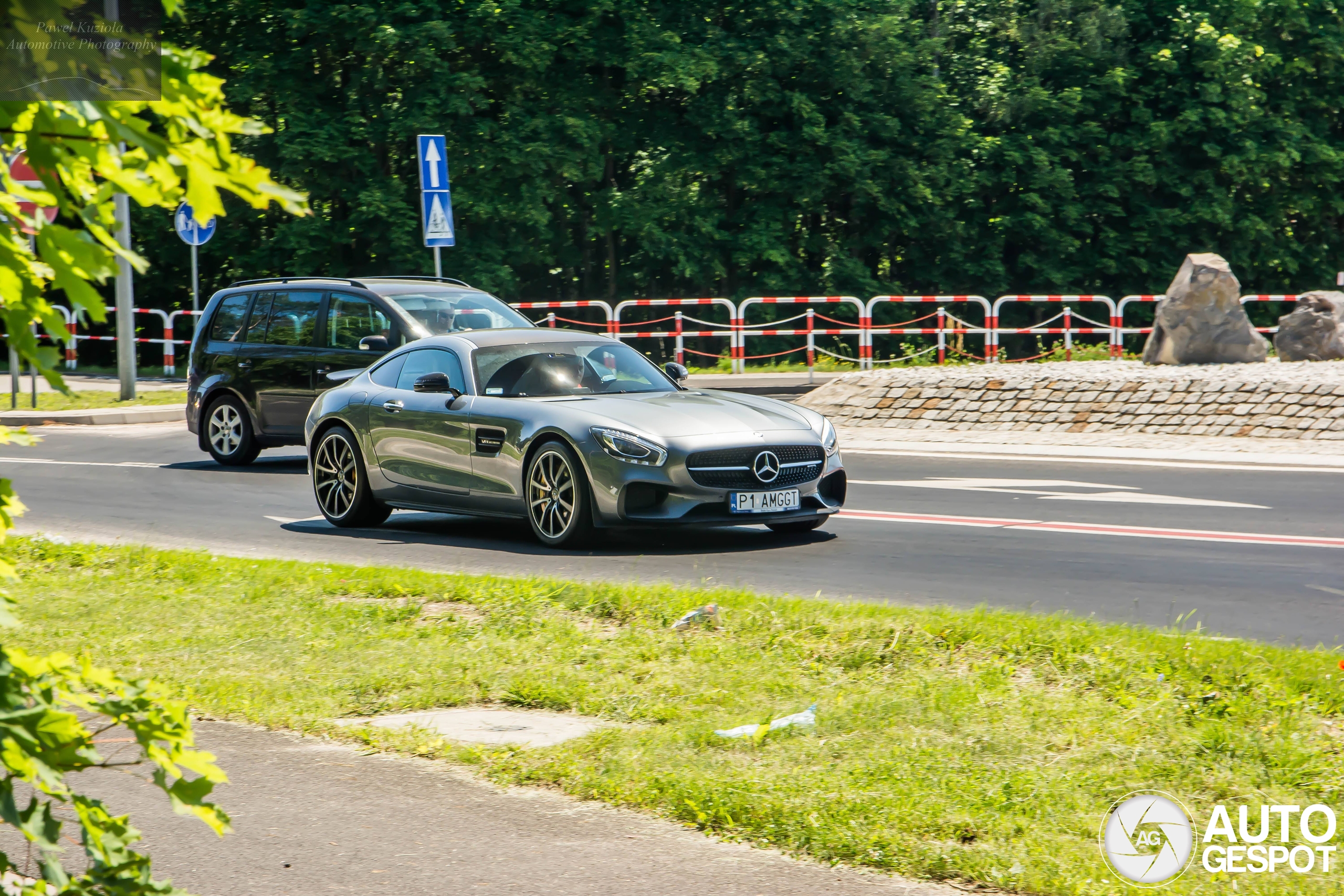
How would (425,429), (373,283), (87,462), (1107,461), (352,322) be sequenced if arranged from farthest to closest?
(87,462) → (373,283) → (1107,461) → (352,322) → (425,429)

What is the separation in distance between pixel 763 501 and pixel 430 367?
9.79ft

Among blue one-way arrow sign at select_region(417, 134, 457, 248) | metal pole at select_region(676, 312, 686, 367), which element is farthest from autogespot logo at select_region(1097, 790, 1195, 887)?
metal pole at select_region(676, 312, 686, 367)

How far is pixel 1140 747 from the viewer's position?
4965mm

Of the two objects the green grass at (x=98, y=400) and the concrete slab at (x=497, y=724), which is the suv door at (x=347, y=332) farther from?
the concrete slab at (x=497, y=724)

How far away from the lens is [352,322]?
15.2 meters

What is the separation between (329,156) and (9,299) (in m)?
30.7

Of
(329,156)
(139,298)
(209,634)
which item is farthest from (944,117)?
(209,634)

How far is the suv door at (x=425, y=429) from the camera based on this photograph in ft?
35.6

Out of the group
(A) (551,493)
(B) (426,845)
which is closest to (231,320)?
(A) (551,493)

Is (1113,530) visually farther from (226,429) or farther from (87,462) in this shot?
(87,462)

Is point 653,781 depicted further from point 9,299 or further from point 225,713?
point 9,299

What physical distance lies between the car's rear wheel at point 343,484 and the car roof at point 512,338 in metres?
0.99

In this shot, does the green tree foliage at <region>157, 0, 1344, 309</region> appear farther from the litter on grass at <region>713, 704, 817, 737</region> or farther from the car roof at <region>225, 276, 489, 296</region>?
the litter on grass at <region>713, 704, 817, 737</region>

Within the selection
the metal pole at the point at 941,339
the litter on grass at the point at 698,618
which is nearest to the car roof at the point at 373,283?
the litter on grass at the point at 698,618
